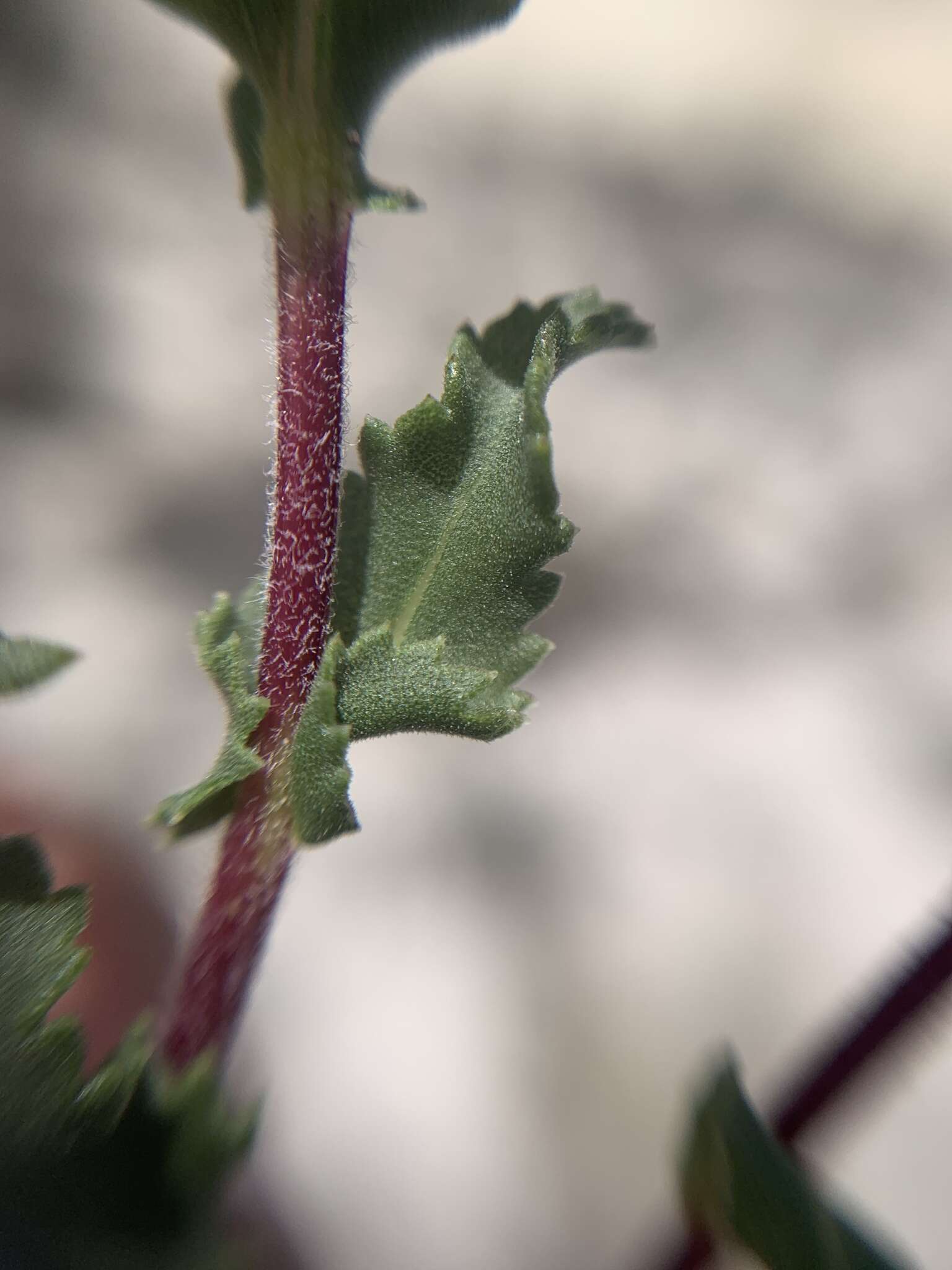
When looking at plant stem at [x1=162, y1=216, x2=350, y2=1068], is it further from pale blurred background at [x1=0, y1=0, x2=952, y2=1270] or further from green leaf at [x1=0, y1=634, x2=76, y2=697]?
pale blurred background at [x1=0, y1=0, x2=952, y2=1270]

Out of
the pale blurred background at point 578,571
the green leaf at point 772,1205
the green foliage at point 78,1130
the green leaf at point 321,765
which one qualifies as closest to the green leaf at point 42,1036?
the green foliage at point 78,1130

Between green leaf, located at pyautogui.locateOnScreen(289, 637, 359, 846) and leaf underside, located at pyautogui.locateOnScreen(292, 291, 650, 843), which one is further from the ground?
leaf underside, located at pyautogui.locateOnScreen(292, 291, 650, 843)

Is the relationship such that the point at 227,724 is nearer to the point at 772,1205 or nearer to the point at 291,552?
the point at 291,552

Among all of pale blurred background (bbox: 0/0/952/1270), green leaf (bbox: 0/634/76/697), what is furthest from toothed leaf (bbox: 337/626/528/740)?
pale blurred background (bbox: 0/0/952/1270)

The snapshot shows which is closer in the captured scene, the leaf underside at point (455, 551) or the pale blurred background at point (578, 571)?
the leaf underside at point (455, 551)

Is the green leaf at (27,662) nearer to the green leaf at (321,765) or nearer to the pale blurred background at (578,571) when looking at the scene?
the green leaf at (321,765)

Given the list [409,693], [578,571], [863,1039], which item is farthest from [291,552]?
[578,571]
